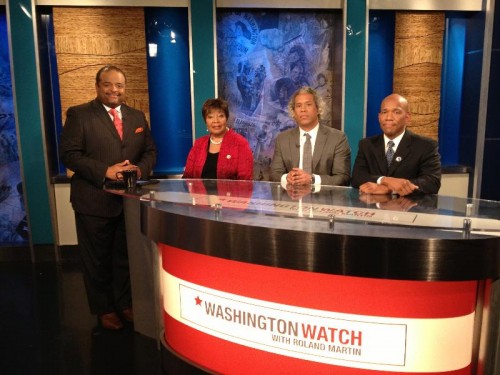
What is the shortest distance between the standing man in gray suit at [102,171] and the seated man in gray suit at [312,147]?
0.95m

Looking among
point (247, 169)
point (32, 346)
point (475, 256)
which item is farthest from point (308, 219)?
point (32, 346)

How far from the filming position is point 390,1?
4.56 m

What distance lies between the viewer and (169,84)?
15.6ft

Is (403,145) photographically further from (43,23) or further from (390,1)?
(43,23)

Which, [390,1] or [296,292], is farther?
[390,1]

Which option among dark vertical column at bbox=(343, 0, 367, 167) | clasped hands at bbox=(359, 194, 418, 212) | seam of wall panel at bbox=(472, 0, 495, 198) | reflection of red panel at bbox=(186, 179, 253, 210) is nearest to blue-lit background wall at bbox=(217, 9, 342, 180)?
dark vertical column at bbox=(343, 0, 367, 167)

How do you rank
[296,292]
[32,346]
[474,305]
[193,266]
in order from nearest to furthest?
[474,305], [296,292], [193,266], [32,346]

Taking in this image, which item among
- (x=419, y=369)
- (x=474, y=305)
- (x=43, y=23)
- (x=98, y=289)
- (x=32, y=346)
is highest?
(x=43, y=23)

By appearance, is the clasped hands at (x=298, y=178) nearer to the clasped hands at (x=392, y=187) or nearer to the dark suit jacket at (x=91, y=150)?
the clasped hands at (x=392, y=187)

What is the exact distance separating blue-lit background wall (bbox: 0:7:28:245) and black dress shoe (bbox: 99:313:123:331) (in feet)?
7.10

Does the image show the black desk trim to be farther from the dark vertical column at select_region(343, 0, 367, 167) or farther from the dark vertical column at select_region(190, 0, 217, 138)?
the dark vertical column at select_region(343, 0, 367, 167)

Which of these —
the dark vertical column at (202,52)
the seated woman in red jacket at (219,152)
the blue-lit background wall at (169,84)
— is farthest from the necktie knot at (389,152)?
the blue-lit background wall at (169,84)

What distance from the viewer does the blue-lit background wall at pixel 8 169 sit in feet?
14.9

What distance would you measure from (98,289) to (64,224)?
173cm
